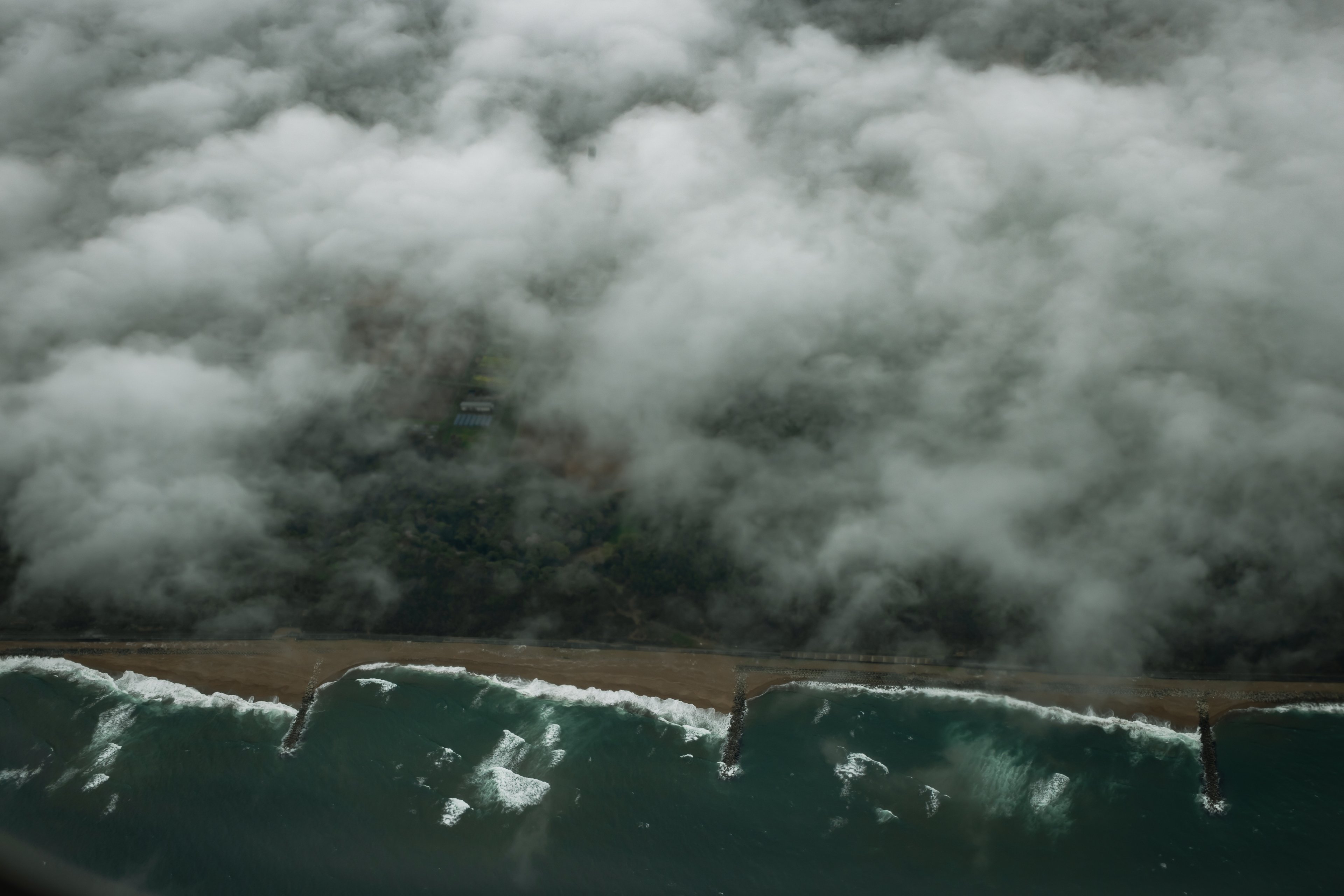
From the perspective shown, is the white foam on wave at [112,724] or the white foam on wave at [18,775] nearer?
the white foam on wave at [18,775]

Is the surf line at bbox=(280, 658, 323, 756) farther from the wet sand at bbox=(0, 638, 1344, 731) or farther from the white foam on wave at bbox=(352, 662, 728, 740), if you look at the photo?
the white foam on wave at bbox=(352, 662, 728, 740)

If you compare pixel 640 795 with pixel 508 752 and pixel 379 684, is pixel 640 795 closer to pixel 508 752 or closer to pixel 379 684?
pixel 508 752

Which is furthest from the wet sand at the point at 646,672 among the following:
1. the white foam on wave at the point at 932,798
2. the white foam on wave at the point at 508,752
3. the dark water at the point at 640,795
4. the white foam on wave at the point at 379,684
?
the white foam on wave at the point at 932,798

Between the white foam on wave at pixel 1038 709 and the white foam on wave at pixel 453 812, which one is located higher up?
the white foam on wave at pixel 1038 709

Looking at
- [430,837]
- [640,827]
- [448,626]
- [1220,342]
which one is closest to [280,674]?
[448,626]

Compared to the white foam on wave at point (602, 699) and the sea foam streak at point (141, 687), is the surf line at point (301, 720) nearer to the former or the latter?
the sea foam streak at point (141, 687)

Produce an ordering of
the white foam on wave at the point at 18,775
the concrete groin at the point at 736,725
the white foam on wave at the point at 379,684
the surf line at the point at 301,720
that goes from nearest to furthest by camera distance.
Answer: the white foam on wave at the point at 18,775
the concrete groin at the point at 736,725
the surf line at the point at 301,720
the white foam on wave at the point at 379,684

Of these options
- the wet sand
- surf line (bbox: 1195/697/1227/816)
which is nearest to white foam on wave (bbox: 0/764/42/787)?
the wet sand

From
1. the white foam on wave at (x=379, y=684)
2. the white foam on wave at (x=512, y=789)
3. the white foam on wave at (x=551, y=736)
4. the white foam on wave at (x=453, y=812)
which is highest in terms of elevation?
the white foam on wave at (x=379, y=684)

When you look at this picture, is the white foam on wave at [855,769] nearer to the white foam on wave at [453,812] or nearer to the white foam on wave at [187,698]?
the white foam on wave at [453,812]

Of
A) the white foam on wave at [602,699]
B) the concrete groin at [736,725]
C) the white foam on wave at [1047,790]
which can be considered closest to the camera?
the white foam on wave at [1047,790]
